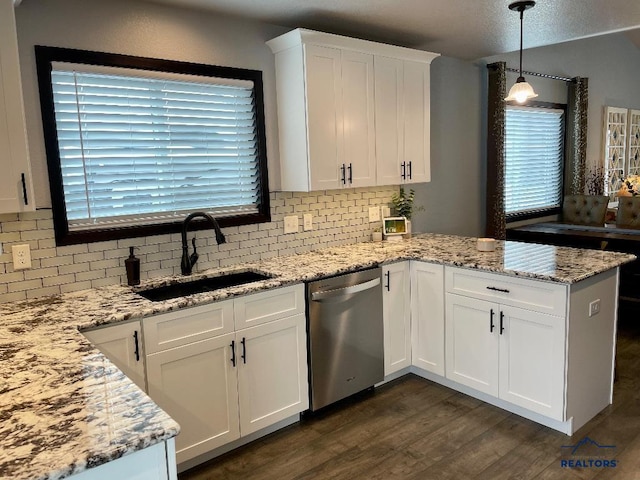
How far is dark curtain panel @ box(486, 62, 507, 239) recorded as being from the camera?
4617mm

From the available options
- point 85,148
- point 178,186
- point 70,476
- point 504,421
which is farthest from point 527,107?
point 70,476

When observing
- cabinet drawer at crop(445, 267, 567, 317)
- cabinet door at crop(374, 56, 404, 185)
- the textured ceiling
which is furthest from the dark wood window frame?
cabinet drawer at crop(445, 267, 567, 317)

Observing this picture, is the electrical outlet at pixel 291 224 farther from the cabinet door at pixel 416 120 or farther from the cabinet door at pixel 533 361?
the cabinet door at pixel 533 361

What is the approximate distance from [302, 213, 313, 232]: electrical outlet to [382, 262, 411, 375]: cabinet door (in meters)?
0.66

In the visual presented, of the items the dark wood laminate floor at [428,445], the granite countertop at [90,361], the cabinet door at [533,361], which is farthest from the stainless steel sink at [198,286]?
the cabinet door at [533,361]

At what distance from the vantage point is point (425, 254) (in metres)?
3.33

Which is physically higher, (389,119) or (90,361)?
(389,119)

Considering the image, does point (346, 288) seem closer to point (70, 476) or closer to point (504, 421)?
point (504, 421)

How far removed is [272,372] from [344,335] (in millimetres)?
536

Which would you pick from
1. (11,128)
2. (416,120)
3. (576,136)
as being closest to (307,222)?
(416,120)

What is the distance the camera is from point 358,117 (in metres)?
3.38

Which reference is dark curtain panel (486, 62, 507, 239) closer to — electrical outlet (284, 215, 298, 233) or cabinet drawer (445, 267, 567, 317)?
cabinet drawer (445, 267, 567, 317)

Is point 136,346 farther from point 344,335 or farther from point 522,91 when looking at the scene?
point 522,91

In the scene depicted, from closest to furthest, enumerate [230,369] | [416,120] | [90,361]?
[90,361], [230,369], [416,120]
